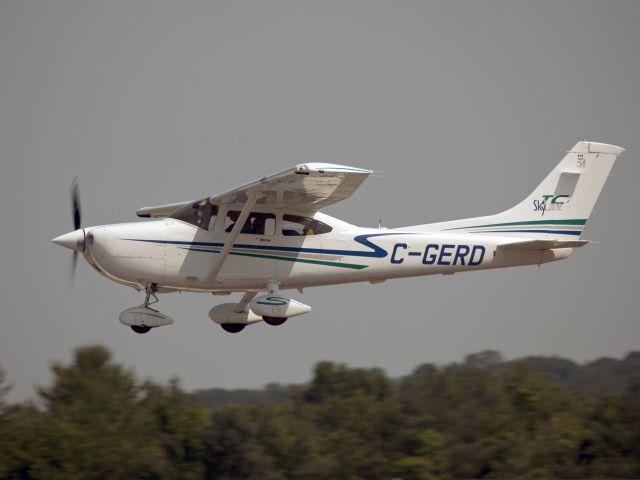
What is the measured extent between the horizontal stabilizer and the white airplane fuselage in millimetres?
117

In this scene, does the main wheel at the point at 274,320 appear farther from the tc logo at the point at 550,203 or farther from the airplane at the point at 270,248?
the tc logo at the point at 550,203

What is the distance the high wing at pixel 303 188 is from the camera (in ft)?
41.0

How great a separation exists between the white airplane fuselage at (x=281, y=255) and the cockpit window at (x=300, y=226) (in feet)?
0.24

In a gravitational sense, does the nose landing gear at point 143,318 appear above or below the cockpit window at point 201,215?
below

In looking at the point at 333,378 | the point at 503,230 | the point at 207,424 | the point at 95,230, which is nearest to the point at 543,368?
the point at 333,378

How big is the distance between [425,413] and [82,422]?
30.5ft

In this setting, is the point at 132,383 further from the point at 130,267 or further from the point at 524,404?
the point at 130,267

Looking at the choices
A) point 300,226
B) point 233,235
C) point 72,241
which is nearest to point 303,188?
point 300,226

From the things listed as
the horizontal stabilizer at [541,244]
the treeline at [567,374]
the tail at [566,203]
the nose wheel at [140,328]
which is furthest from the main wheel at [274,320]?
the treeline at [567,374]

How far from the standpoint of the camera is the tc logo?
1545 centimetres

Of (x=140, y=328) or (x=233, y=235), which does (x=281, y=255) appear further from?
(x=140, y=328)

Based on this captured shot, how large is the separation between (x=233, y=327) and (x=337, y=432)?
11.2m

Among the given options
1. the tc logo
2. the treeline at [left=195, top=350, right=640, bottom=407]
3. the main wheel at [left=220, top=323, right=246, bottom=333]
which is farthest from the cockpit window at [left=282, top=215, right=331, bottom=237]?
the treeline at [left=195, top=350, right=640, bottom=407]

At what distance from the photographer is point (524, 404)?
94.9ft
